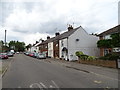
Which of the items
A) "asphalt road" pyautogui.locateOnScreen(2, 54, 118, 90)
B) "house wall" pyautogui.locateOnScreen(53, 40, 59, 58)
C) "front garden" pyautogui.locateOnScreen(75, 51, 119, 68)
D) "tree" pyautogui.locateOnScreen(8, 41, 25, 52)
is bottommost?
"asphalt road" pyautogui.locateOnScreen(2, 54, 118, 90)

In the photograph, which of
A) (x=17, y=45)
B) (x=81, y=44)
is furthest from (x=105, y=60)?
(x=17, y=45)

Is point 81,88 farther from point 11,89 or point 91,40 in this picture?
point 91,40

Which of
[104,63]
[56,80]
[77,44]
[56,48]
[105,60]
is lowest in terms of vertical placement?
[56,80]

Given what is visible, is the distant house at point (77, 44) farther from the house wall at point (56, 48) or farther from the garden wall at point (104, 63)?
the garden wall at point (104, 63)

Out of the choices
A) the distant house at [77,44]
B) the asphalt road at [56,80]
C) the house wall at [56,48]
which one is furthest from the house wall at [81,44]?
the asphalt road at [56,80]

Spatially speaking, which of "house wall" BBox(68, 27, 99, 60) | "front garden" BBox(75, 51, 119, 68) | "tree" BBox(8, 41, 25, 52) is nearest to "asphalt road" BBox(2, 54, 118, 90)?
"front garden" BBox(75, 51, 119, 68)

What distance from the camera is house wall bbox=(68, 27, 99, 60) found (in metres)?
36.9

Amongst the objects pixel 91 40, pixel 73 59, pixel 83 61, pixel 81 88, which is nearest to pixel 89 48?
pixel 91 40

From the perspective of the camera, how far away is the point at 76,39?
37.7 m

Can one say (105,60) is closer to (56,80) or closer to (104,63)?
(104,63)

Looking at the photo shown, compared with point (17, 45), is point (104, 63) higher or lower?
lower

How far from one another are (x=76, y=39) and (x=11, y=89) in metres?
30.7

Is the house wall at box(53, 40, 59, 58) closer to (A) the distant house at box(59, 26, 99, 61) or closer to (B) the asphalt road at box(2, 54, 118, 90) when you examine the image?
(A) the distant house at box(59, 26, 99, 61)

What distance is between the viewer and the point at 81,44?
1508 inches
